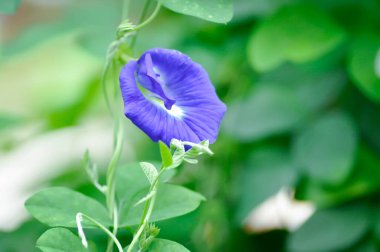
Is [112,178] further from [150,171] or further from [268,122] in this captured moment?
[268,122]

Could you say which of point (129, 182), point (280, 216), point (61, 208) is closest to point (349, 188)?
point (280, 216)

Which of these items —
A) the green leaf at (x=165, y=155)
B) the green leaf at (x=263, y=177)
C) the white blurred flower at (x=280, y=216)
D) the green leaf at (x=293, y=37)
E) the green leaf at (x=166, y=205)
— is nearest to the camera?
the green leaf at (x=165, y=155)

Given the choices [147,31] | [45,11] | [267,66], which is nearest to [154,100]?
[267,66]

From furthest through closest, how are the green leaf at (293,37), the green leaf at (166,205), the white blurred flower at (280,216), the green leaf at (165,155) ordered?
1. the white blurred flower at (280,216)
2. the green leaf at (293,37)
3. the green leaf at (166,205)
4. the green leaf at (165,155)

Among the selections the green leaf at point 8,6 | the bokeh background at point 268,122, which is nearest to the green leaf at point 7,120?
the bokeh background at point 268,122

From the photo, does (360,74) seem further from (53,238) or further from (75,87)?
(75,87)

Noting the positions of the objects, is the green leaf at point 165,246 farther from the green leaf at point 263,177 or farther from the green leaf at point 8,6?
the green leaf at point 263,177
